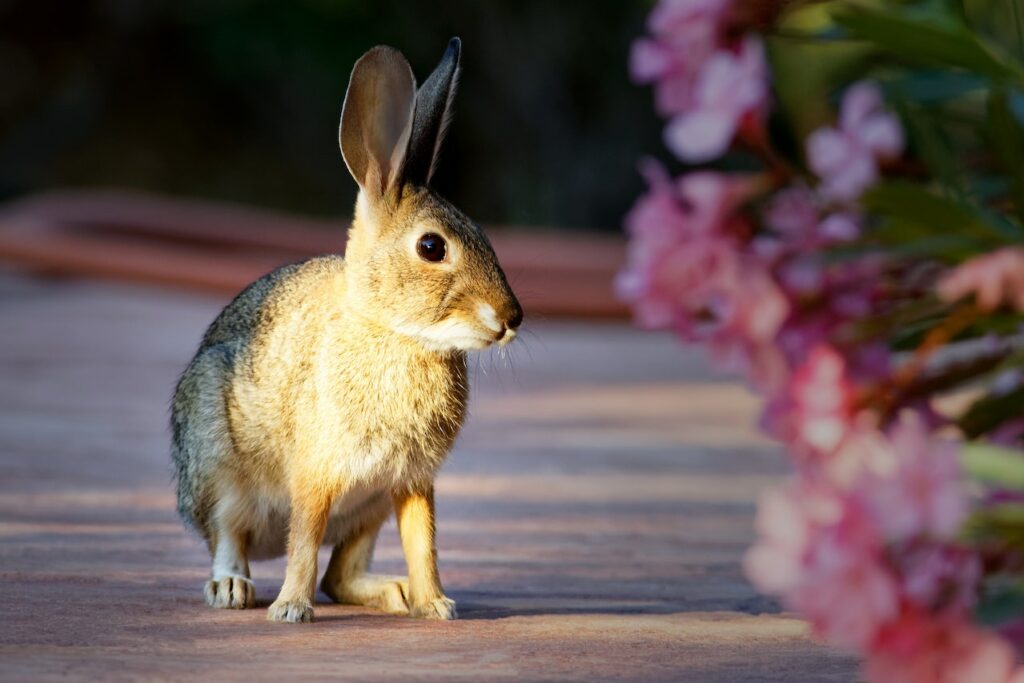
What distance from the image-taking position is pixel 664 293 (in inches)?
64.7

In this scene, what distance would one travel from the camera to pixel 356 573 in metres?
3.31

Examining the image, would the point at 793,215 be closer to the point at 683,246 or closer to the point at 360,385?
the point at 683,246

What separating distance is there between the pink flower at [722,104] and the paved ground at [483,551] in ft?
3.45

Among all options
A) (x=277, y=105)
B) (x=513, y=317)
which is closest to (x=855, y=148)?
(x=513, y=317)

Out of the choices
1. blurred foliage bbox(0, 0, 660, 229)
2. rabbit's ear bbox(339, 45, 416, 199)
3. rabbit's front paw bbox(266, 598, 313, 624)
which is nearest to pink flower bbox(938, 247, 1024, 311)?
rabbit's front paw bbox(266, 598, 313, 624)

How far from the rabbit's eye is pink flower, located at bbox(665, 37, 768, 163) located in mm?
1594

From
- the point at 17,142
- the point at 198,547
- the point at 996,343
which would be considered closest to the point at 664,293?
the point at 996,343

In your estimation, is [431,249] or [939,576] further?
[431,249]

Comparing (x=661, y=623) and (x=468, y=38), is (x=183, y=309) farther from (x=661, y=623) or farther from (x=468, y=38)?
(x=661, y=623)

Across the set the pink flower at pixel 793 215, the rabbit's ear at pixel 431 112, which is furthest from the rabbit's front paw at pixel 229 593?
the pink flower at pixel 793 215

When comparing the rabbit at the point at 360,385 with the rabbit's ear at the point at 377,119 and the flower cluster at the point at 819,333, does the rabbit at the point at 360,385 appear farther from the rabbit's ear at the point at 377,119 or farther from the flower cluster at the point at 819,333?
the flower cluster at the point at 819,333

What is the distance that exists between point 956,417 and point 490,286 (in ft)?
4.34

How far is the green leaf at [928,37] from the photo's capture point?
1747 mm

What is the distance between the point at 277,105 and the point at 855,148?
15015 mm
